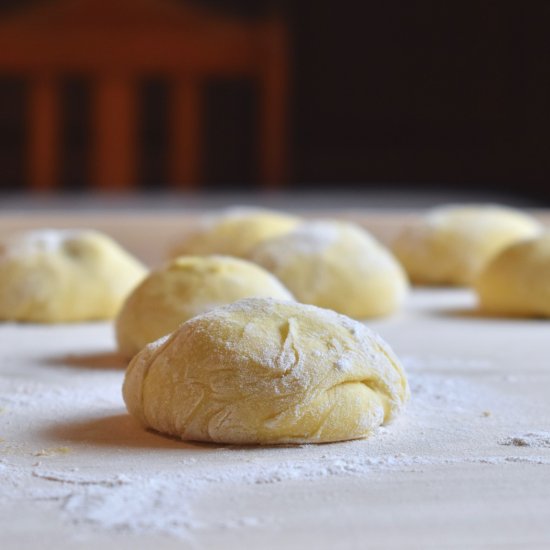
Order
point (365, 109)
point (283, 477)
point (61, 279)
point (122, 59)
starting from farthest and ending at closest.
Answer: point (365, 109)
point (122, 59)
point (61, 279)
point (283, 477)

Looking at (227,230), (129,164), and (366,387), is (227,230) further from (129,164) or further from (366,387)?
(129,164)

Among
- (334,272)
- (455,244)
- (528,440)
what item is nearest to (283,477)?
(528,440)

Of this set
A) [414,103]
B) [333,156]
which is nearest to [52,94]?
[333,156]

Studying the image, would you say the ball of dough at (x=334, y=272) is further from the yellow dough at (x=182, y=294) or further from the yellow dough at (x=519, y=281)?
the yellow dough at (x=182, y=294)

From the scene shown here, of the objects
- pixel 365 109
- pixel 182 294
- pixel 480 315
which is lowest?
pixel 480 315

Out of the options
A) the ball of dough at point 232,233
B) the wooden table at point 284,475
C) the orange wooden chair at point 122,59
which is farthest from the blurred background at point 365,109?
the wooden table at point 284,475

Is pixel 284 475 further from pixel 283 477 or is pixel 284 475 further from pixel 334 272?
pixel 334 272
